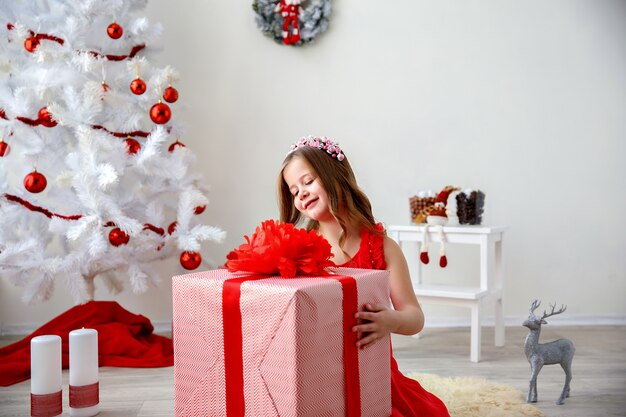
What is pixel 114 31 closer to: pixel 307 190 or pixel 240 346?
pixel 307 190

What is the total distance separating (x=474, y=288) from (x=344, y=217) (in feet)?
4.61

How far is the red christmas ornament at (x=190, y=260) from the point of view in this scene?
2621mm

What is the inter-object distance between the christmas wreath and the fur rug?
1.81 metres

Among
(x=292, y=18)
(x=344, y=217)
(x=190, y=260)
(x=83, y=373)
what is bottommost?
(x=83, y=373)

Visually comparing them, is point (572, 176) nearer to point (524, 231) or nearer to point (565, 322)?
point (524, 231)

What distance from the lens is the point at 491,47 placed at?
3217mm

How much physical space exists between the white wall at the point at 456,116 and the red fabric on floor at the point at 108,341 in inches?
26.3

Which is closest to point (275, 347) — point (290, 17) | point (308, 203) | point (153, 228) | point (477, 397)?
point (308, 203)

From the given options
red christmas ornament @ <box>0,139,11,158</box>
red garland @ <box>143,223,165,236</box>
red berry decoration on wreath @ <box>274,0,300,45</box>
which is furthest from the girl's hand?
red berry decoration on wreath @ <box>274,0,300,45</box>

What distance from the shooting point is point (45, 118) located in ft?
8.21

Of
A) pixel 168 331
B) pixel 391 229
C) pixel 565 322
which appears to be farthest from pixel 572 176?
pixel 168 331

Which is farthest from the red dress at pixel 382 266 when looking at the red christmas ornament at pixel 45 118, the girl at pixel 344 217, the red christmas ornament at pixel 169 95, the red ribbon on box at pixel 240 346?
the red christmas ornament at pixel 45 118

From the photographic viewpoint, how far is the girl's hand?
3.58 ft

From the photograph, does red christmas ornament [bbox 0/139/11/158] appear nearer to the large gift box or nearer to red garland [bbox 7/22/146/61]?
red garland [bbox 7/22/146/61]
